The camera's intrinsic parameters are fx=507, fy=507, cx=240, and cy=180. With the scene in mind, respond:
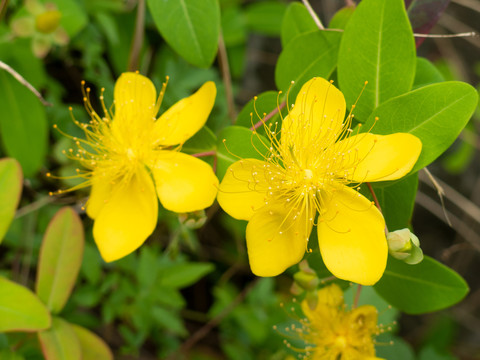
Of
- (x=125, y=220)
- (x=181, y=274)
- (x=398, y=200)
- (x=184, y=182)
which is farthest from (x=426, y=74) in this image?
(x=181, y=274)

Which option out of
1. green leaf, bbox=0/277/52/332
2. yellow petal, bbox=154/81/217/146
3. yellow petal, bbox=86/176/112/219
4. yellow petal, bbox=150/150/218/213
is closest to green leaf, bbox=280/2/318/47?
yellow petal, bbox=154/81/217/146

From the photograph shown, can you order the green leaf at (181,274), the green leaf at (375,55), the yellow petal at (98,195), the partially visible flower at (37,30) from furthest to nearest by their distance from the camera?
the green leaf at (181,274) → the partially visible flower at (37,30) → the yellow petal at (98,195) → the green leaf at (375,55)

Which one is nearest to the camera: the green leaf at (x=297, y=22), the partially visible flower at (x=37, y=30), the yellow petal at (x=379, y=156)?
the yellow petal at (x=379, y=156)

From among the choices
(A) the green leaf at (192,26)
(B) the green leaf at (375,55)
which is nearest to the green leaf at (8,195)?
(A) the green leaf at (192,26)

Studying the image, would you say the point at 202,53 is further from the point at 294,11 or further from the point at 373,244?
the point at 373,244

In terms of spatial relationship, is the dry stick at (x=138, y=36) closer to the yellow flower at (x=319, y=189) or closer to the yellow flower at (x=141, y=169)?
the yellow flower at (x=141, y=169)

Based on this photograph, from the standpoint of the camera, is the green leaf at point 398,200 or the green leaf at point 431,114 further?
the green leaf at point 398,200
